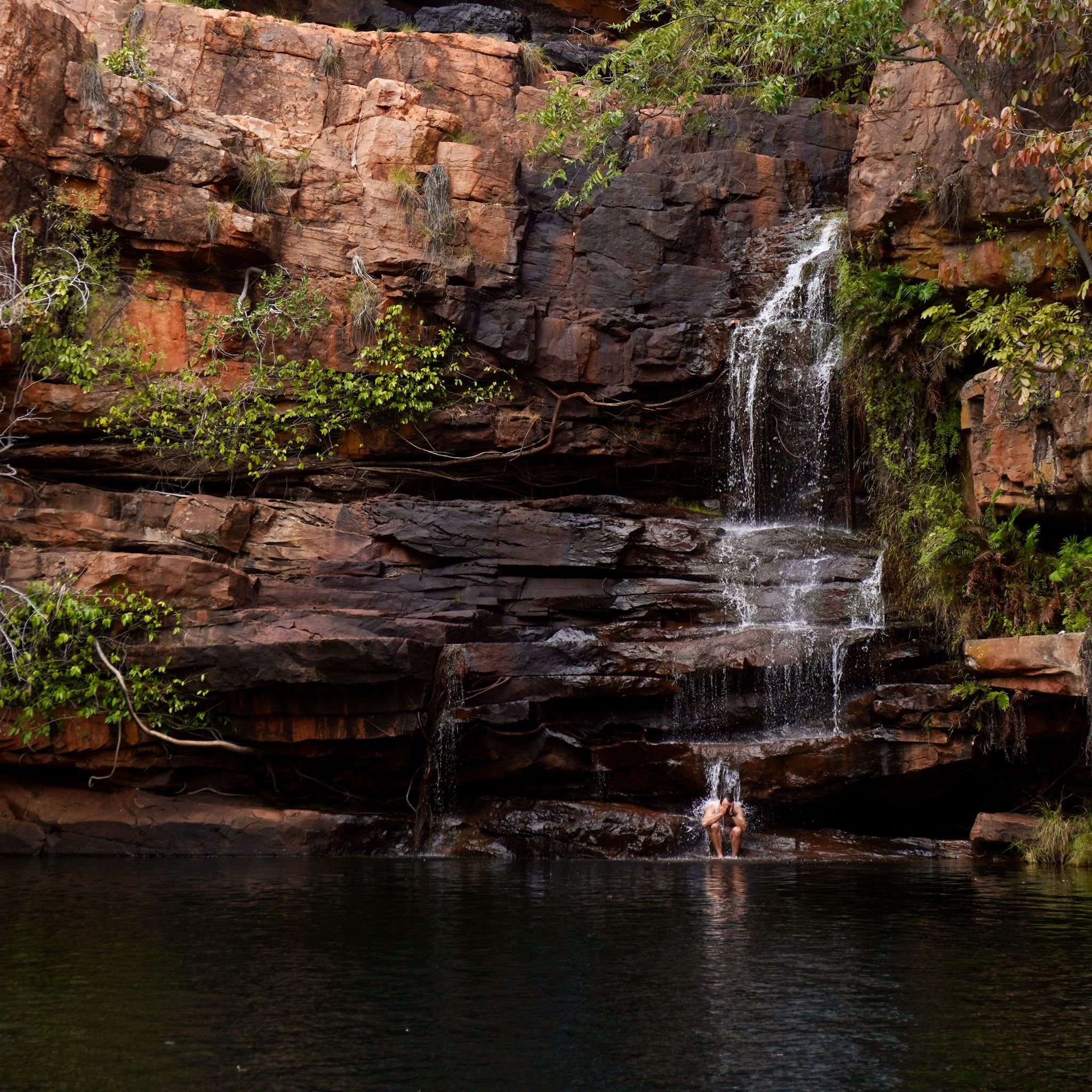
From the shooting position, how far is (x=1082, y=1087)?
14.7 ft

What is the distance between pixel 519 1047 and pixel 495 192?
18094mm

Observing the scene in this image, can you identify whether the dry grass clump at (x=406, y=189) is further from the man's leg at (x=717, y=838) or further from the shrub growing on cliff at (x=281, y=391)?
the man's leg at (x=717, y=838)

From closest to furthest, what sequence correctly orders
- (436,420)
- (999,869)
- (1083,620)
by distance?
(999,869) → (1083,620) → (436,420)

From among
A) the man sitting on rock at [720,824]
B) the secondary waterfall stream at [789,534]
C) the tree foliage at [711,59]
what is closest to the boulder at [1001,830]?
the secondary waterfall stream at [789,534]

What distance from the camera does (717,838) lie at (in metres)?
13.6

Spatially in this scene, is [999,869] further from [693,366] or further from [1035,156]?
[693,366]

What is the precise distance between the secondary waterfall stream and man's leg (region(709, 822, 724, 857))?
930mm

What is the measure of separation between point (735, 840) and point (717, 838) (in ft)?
0.81

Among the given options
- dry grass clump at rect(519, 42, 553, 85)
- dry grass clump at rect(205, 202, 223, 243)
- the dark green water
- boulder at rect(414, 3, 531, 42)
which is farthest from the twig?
boulder at rect(414, 3, 531, 42)

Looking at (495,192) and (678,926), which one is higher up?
Answer: (495,192)

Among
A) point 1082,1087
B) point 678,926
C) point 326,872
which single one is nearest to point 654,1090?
point 1082,1087

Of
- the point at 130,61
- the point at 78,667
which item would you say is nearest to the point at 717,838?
the point at 78,667

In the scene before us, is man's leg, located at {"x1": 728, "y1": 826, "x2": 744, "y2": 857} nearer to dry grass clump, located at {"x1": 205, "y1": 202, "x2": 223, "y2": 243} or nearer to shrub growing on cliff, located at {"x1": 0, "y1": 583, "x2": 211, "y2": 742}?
shrub growing on cliff, located at {"x1": 0, "y1": 583, "x2": 211, "y2": 742}

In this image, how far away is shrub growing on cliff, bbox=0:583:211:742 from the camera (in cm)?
1514
